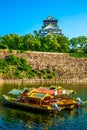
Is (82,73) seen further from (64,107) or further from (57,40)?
(64,107)

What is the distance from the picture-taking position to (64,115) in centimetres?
4700

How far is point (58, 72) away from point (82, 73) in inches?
311

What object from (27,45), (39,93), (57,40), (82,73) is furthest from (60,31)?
(39,93)

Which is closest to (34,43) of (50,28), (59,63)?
(59,63)

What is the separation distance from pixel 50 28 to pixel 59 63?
4667 centimetres

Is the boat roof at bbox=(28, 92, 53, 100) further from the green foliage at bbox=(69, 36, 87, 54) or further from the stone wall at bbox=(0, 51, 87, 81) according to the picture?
the green foliage at bbox=(69, 36, 87, 54)

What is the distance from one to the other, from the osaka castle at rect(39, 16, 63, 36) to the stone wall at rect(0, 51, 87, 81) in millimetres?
41009

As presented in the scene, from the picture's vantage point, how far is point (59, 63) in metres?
105

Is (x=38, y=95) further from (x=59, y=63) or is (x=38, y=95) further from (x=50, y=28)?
(x=50, y=28)

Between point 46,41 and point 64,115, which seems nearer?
point 64,115

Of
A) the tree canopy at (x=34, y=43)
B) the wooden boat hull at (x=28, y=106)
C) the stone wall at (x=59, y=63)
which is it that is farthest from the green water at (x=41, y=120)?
the tree canopy at (x=34, y=43)

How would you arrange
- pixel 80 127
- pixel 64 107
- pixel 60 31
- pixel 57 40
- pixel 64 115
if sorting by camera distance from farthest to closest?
pixel 60 31 → pixel 57 40 → pixel 64 107 → pixel 64 115 → pixel 80 127

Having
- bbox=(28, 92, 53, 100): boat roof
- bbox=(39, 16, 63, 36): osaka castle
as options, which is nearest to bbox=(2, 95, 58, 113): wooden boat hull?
bbox=(28, 92, 53, 100): boat roof

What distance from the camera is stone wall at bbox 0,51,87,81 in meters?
101
